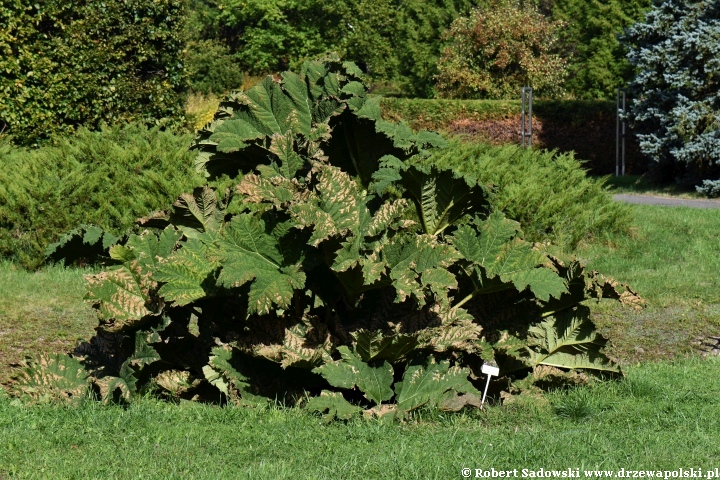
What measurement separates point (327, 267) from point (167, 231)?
93 cm

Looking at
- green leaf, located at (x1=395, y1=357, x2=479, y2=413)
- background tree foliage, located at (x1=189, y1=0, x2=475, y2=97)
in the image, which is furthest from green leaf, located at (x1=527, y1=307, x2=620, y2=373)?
background tree foliage, located at (x1=189, y1=0, x2=475, y2=97)

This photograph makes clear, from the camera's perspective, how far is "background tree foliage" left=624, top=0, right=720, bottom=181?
682 inches

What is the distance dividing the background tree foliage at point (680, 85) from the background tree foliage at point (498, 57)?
11.0m

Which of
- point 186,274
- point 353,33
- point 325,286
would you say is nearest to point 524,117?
point 325,286

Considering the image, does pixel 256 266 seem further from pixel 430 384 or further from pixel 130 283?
pixel 430 384

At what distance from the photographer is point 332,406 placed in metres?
4.48

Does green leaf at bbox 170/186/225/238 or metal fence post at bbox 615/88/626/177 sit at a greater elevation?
green leaf at bbox 170/186/225/238

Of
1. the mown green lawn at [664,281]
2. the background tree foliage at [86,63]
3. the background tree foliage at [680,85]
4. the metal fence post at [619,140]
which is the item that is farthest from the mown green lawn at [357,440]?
the metal fence post at [619,140]

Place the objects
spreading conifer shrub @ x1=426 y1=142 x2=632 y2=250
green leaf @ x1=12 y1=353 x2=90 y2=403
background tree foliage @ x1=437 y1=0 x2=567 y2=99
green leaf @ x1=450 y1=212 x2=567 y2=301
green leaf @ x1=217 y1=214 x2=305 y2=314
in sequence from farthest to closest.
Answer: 1. background tree foliage @ x1=437 y1=0 x2=567 y2=99
2. spreading conifer shrub @ x1=426 y1=142 x2=632 y2=250
3. green leaf @ x1=12 y1=353 x2=90 y2=403
4. green leaf @ x1=450 y1=212 x2=567 y2=301
5. green leaf @ x1=217 y1=214 x2=305 y2=314

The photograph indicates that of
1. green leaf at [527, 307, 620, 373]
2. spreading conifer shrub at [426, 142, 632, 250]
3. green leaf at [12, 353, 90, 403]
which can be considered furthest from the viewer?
spreading conifer shrub at [426, 142, 632, 250]

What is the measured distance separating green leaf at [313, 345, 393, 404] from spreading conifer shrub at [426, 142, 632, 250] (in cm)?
516

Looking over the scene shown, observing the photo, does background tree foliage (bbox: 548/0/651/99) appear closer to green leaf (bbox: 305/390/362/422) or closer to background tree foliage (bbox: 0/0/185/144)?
background tree foliage (bbox: 0/0/185/144)

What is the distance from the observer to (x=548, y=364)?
203 inches

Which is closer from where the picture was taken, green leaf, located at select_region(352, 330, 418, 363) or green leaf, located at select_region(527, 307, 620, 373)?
green leaf, located at select_region(352, 330, 418, 363)
